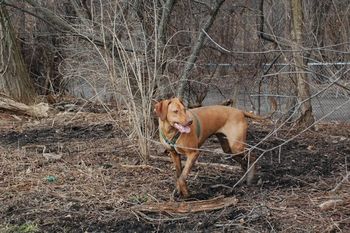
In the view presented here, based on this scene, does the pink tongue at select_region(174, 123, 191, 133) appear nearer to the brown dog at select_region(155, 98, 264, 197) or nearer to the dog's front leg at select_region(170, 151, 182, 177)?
the brown dog at select_region(155, 98, 264, 197)

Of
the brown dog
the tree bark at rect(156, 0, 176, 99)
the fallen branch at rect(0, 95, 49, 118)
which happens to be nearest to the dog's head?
the brown dog

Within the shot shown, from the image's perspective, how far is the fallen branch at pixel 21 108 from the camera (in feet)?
36.7

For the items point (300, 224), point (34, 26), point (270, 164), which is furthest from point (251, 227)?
point (34, 26)

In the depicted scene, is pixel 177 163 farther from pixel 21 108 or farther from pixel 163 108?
pixel 21 108

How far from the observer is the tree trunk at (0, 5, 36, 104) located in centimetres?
1225

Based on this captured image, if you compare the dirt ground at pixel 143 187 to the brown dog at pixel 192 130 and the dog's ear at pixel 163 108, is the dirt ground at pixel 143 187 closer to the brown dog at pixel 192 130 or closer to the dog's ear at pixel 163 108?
the brown dog at pixel 192 130

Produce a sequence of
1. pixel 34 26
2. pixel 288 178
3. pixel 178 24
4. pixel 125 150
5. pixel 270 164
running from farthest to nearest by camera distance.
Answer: pixel 34 26
pixel 178 24
pixel 125 150
pixel 270 164
pixel 288 178

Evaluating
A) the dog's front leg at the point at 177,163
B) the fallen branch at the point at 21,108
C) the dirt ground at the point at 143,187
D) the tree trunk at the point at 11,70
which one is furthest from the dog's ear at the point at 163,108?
the tree trunk at the point at 11,70

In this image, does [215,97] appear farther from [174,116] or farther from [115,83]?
[174,116]

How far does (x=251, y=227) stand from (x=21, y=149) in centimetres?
425

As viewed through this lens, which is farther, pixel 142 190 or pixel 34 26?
pixel 34 26

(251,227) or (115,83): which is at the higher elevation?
(115,83)

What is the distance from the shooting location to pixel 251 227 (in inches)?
189

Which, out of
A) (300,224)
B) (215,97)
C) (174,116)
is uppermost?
(174,116)
